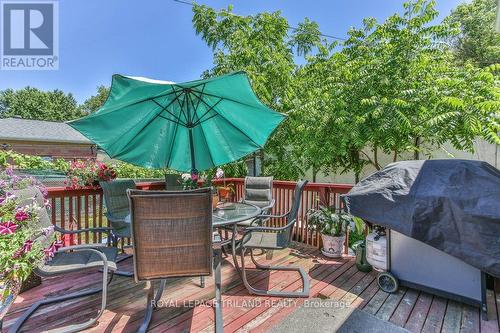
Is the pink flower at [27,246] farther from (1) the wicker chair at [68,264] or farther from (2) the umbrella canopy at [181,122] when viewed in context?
(2) the umbrella canopy at [181,122]

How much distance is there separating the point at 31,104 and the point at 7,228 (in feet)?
141

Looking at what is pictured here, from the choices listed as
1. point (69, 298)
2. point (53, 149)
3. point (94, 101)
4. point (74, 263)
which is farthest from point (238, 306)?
point (94, 101)

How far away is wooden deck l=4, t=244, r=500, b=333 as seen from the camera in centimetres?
223

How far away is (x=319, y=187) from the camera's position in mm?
4246

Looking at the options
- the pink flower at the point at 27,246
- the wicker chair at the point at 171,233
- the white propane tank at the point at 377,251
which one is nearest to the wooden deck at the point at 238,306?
the white propane tank at the point at 377,251

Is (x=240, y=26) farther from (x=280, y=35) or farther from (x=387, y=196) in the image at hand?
(x=387, y=196)

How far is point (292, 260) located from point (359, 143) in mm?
2915

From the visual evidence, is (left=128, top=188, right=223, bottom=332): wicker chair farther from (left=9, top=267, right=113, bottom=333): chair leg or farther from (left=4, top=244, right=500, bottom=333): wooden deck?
(left=4, top=244, right=500, bottom=333): wooden deck

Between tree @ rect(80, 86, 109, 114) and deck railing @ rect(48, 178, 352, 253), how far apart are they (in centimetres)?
4064

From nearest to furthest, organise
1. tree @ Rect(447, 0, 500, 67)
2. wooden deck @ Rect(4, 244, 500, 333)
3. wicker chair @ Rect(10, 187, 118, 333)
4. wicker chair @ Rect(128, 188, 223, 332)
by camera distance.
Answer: wicker chair @ Rect(128, 188, 223, 332) < wicker chair @ Rect(10, 187, 118, 333) < wooden deck @ Rect(4, 244, 500, 333) < tree @ Rect(447, 0, 500, 67)

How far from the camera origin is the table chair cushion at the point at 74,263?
2.09m

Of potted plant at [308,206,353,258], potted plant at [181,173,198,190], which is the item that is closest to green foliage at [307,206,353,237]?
potted plant at [308,206,353,258]

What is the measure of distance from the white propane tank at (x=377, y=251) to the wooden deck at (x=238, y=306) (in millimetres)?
240

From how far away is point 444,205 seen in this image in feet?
7.75
